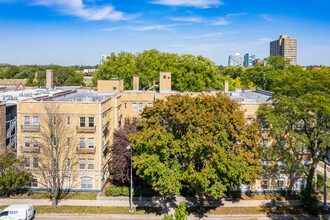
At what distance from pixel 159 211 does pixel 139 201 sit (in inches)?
129

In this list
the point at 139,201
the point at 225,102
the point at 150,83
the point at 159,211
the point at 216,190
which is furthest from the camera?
the point at 150,83

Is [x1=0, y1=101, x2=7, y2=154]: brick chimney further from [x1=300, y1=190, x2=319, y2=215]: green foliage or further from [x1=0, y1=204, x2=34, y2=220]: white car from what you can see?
[x1=300, y1=190, x2=319, y2=215]: green foliage

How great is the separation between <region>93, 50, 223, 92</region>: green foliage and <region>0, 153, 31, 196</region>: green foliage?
124 feet

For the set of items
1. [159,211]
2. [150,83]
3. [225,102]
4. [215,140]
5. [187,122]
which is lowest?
[159,211]

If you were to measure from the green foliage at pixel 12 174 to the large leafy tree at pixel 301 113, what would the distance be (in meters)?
27.1

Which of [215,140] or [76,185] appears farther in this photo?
[76,185]

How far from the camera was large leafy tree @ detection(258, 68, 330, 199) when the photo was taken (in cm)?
2819

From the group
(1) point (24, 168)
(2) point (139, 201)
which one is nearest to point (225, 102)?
(2) point (139, 201)

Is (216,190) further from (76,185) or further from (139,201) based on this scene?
(76,185)

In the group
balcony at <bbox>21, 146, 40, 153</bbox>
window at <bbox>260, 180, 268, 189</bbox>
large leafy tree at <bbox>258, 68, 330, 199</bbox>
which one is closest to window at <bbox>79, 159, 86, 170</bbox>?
balcony at <bbox>21, 146, 40, 153</bbox>

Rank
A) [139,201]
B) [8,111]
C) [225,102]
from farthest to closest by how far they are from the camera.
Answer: [8,111] → [139,201] → [225,102]

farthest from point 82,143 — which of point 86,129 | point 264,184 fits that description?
point 264,184

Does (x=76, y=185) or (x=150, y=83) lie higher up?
(x=150, y=83)

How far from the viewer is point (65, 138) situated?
32.1 m
